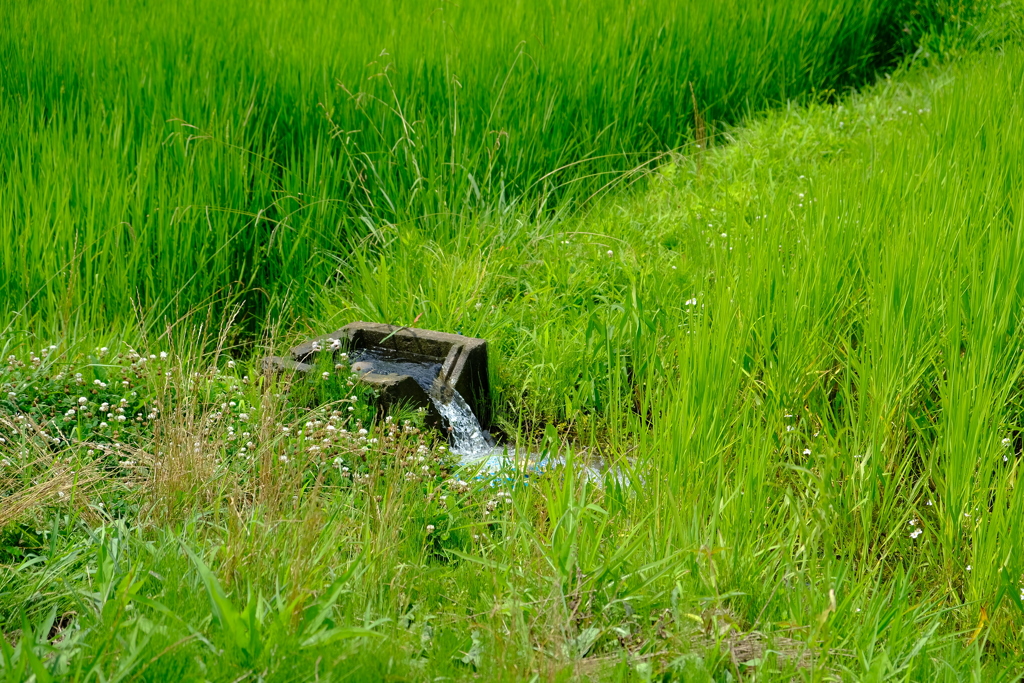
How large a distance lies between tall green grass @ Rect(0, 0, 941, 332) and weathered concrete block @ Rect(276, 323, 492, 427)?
603 millimetres

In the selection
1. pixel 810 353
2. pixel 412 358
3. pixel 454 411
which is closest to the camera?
pixel 810 353

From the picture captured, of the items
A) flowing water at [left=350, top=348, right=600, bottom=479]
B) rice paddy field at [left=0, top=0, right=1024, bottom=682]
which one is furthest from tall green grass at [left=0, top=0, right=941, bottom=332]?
flowing water at [left=350, top=348, right=600, bottom=479]

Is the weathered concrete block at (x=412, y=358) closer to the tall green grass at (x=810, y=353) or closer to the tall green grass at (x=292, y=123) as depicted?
the tall green grass at (x=810, y=353)

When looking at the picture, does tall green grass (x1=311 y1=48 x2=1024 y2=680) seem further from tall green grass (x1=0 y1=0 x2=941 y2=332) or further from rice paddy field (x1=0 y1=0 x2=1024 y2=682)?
tall green grass (x1=0 y1=0 x2=941 y2=332)

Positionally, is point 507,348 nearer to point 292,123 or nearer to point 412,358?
point 412,358

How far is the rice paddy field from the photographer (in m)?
1.92

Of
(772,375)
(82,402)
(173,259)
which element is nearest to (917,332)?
(772,375)

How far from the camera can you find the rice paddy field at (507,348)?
75.5 inches

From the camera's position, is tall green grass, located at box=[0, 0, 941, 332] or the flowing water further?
tall green grass, located at box=[0, 0, 941, 332]

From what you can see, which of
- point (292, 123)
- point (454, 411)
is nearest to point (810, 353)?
point (454, 411)

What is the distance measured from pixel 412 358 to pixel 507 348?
408 mm

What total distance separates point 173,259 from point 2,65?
1.80m

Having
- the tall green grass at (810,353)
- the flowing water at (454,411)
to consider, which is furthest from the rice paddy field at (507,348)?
the flowing water at (454,411)

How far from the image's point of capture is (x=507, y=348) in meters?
3.87
